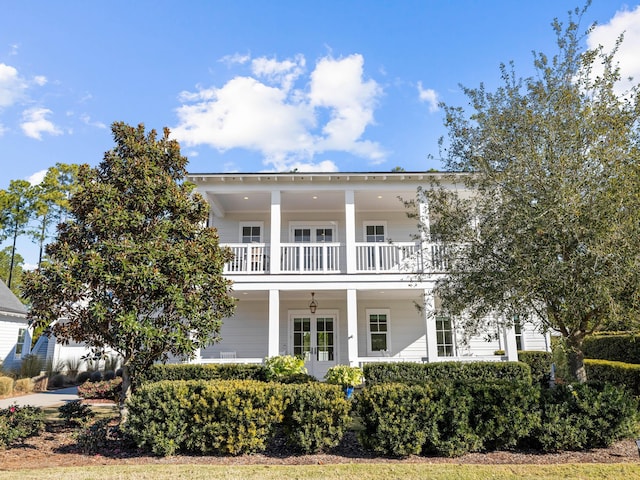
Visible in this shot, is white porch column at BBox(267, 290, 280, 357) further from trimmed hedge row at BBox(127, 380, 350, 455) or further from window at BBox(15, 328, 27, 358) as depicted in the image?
window at BBox(15, 328, 27, 358)

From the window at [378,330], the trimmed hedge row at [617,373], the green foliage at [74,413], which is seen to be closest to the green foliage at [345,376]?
the window at [378,330]

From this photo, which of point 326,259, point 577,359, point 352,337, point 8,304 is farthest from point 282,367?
point 8,304

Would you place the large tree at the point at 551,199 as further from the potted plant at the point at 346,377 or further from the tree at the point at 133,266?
the tree at the point at 133,266

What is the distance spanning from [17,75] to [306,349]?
1411cm

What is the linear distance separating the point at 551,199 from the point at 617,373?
27.5ft

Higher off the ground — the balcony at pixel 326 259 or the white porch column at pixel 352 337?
the balcony at pixel 326 259

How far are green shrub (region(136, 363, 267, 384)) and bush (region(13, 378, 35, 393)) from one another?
6.99 metres

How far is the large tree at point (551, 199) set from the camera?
237 inches

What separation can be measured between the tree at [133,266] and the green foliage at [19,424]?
1408mm

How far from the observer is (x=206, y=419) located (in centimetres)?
635

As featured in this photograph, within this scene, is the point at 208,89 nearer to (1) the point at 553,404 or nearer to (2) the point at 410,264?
(2) the point at 410,264

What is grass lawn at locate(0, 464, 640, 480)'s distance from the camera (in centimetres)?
534

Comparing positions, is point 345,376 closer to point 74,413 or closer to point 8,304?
point 74,413

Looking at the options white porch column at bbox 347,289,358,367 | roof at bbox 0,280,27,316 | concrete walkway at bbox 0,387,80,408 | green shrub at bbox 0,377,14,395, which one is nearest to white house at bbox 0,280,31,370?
roof at bbox 0,280,27,316
